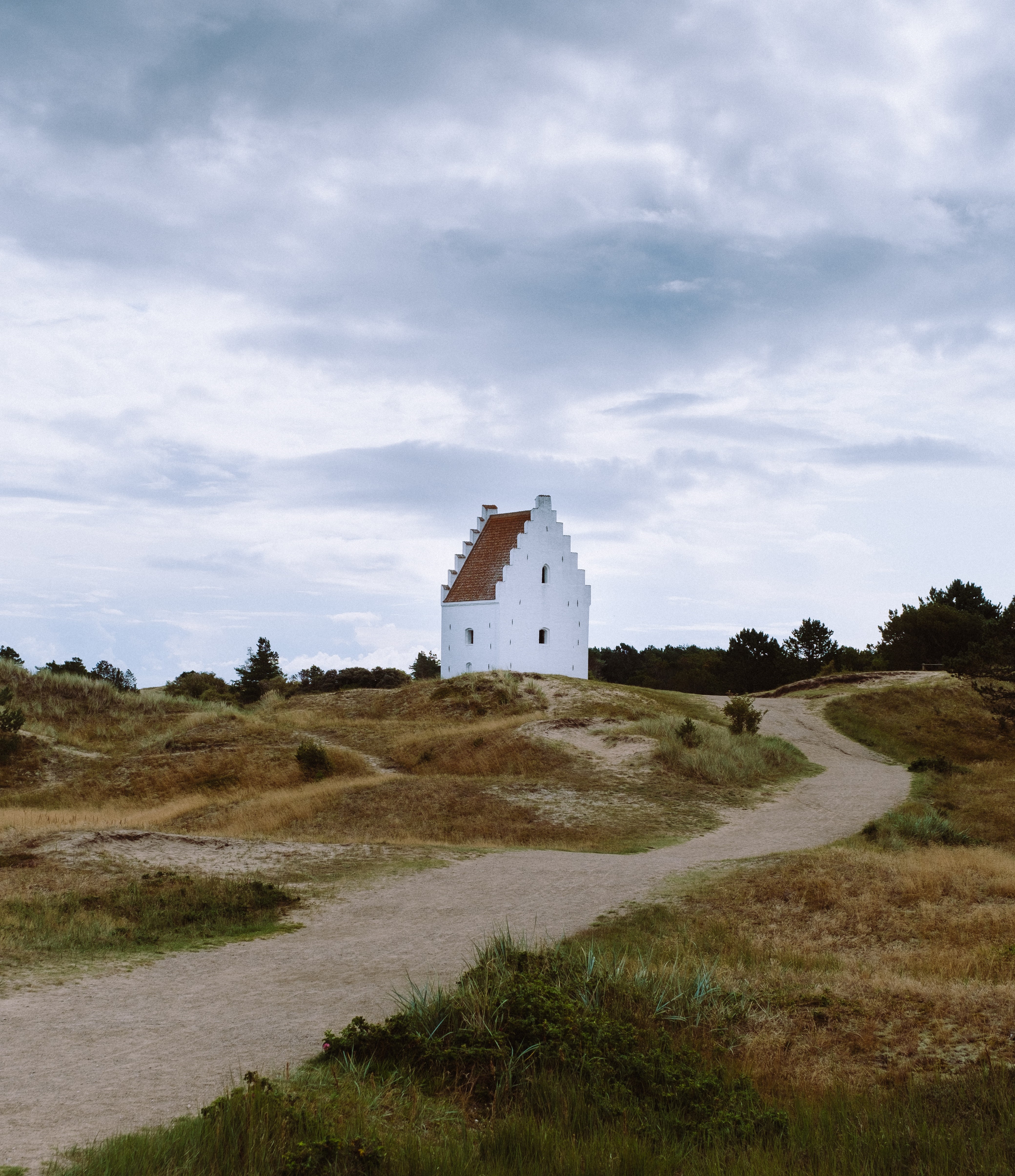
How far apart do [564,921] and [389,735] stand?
78.9ft

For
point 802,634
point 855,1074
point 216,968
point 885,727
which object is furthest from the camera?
point 802,634

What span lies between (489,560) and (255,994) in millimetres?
46208

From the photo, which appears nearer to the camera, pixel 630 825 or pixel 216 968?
pixel 216 968

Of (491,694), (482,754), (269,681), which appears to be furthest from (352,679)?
(482,754)

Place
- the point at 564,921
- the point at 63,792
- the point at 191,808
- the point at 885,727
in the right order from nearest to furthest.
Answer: the point at 564,921 → the point at 191,808 → the point at 63,792 → the point at 885,727

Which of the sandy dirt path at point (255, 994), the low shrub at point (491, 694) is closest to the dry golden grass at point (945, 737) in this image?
the sandy dirt path at point (255, 994)

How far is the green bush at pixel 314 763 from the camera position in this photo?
2786 cm

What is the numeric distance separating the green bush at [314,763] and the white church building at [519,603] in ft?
76.6

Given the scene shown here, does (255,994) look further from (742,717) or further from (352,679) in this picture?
(352,679)

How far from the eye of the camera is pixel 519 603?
2092 inches

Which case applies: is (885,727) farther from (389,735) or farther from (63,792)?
(63,792)

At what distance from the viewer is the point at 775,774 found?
29.1 meters

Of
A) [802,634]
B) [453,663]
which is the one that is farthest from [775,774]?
[802,634]

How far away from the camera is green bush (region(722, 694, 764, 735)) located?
33250 millimetres
